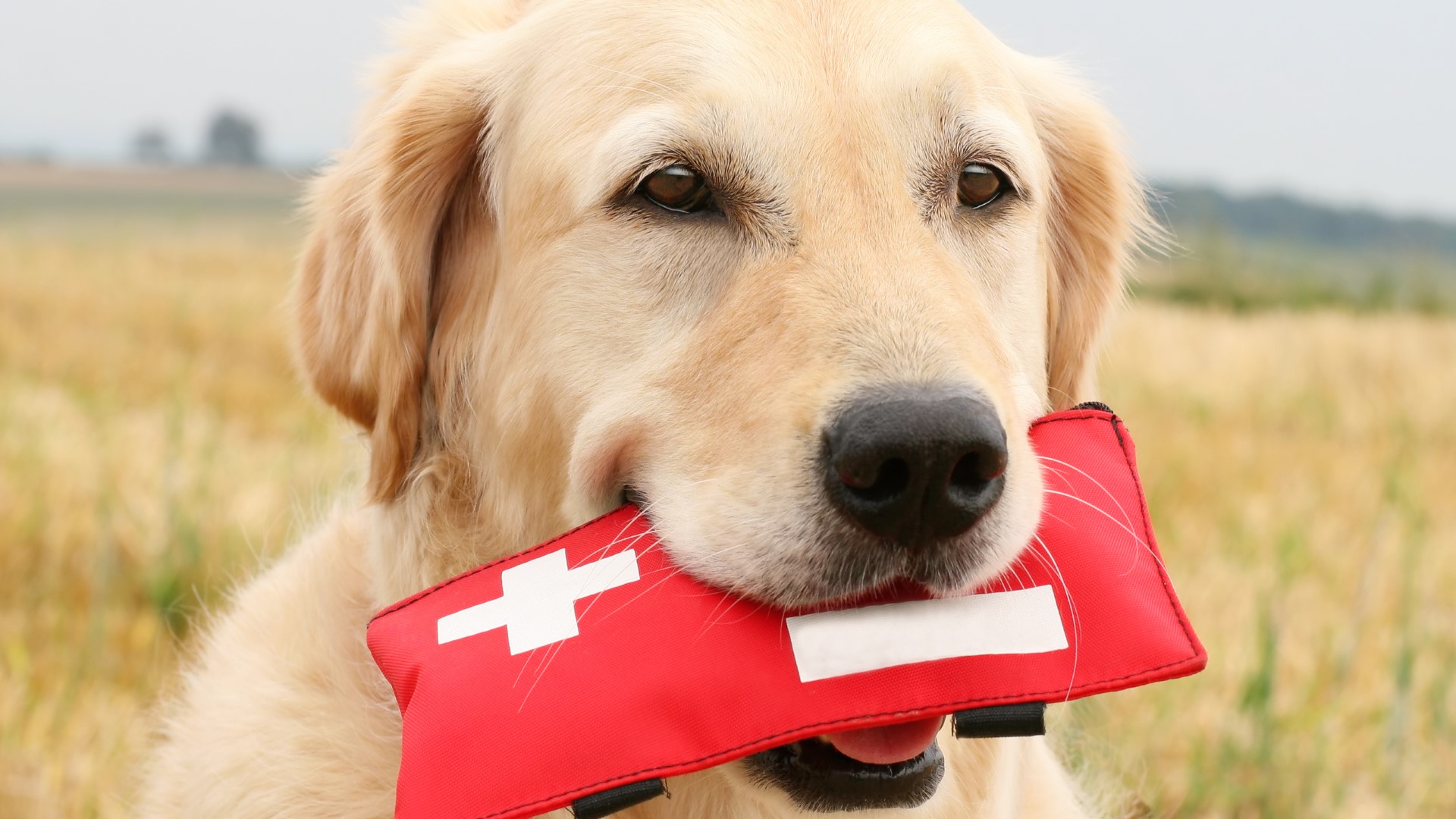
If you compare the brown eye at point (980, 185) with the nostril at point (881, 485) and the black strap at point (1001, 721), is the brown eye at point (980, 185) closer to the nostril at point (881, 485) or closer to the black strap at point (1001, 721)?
the nostril at point (881, 485)

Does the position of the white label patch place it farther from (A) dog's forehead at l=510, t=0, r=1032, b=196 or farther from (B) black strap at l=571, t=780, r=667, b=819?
(A) dog's forehead at l=510, t=0, r=1032, b=196

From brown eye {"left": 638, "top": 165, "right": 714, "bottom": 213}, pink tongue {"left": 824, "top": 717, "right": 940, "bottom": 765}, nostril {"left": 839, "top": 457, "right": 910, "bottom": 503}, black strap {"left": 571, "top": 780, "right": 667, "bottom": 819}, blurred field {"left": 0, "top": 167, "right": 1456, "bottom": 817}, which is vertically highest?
brown eye {"left": 638, "top": 165, "right": 714, "bottom": 213}

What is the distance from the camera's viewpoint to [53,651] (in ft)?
12.7

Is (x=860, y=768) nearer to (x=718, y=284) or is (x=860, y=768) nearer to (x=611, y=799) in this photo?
(x=611, y=799)

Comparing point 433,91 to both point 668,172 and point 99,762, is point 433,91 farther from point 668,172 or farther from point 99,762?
point 99,762

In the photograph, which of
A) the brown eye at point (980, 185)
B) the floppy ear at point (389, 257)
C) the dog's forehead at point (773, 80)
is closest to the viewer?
the dog's forehead at point (773, 80)

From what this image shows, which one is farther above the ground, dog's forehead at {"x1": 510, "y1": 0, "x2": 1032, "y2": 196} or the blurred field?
dog's forehead at {"x1": 510, "y1": 0, "x2": 1032, "y2": 196}

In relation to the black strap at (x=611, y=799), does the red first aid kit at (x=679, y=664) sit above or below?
above

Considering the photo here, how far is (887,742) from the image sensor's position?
1.98 meters

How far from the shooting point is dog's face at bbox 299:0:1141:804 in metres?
1.89

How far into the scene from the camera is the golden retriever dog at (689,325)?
6.26ft

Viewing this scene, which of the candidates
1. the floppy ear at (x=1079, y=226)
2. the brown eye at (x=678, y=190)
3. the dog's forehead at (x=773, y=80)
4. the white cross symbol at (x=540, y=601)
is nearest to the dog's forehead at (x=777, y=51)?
the dog's forehead at (x=773, y=80)

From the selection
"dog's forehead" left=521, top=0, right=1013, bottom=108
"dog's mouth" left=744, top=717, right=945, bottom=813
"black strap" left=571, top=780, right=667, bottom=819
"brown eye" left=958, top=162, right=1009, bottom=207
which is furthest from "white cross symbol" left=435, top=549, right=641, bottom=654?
"brown eye" left=958, top=162, right=1009, bottom=207

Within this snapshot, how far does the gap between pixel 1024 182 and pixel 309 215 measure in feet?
5.50
